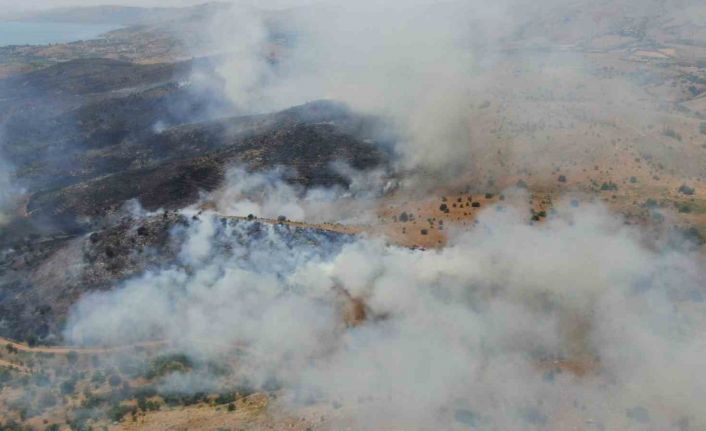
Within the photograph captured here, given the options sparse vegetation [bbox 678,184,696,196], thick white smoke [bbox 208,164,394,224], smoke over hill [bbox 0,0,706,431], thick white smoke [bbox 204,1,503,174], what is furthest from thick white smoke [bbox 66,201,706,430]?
thick white smoke [bbox 204,1,503,174]

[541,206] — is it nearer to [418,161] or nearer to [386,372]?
[418,161]

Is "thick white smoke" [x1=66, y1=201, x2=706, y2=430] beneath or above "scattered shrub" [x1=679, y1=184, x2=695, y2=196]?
beneath

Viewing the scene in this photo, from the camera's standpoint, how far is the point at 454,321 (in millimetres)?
Result: 24594

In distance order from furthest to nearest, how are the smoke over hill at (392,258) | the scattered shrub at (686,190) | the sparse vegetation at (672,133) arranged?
1. the sparse vegetation at (672,133)
2. the scattered shrub at (686,190)
3. the smoke over hill at (392,258)

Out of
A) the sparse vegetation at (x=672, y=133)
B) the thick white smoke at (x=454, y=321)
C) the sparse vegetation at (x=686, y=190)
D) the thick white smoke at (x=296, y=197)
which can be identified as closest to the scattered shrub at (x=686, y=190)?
the sparse vegetation at (x=686, y=190)

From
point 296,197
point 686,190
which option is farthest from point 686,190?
point 296,197

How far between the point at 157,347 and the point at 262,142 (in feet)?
79.1

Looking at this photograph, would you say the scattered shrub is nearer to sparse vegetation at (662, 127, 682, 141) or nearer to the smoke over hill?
the smoke over hill

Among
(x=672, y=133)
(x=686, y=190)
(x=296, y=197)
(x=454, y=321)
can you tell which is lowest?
(x=454, y=321)

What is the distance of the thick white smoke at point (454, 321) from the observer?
20906mm

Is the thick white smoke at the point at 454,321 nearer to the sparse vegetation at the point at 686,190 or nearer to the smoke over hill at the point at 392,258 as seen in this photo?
the smoke over hill at the point at 392,258

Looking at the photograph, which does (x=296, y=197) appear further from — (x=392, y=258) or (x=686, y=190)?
(x=686, y=190)

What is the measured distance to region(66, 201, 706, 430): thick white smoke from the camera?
20.9 metres

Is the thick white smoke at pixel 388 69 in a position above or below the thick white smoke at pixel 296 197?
above
